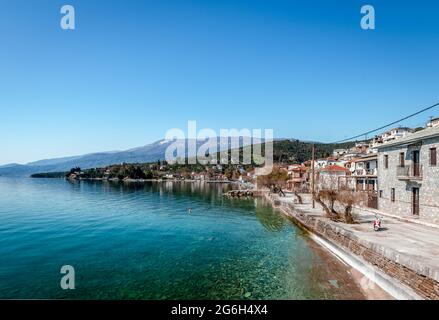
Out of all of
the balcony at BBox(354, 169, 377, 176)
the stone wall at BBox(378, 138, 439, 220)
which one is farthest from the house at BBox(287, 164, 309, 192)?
the stone wall at BBox(378, 138, 439, 220)

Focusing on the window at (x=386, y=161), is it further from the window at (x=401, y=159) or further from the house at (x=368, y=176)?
the house at (x=368, y=176)

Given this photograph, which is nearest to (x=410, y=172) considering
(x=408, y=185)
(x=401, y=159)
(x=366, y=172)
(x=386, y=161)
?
(x=408, y=185)

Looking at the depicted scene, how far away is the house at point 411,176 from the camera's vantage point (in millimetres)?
20828

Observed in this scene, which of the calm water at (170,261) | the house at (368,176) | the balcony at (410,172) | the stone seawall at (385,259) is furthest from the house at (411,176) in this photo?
the house at (368,176)

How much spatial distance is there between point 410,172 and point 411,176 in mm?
469

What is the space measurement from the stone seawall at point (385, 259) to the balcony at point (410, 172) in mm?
7602

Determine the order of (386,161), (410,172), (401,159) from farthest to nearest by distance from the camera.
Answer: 1. (386,161)
2. (401,159)
3. (410,172)

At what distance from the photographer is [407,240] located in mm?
16234

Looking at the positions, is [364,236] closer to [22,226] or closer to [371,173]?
[371,173]

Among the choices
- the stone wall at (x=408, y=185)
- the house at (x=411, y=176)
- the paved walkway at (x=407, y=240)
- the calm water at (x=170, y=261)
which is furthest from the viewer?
the house at (x=411, y=176)

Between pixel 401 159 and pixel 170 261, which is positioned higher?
pixel 401 159

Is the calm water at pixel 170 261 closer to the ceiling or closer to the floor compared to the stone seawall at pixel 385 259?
closer to the floor

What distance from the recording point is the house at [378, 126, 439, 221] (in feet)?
68.3

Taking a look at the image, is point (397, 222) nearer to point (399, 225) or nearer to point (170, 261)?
point (399, 225)
